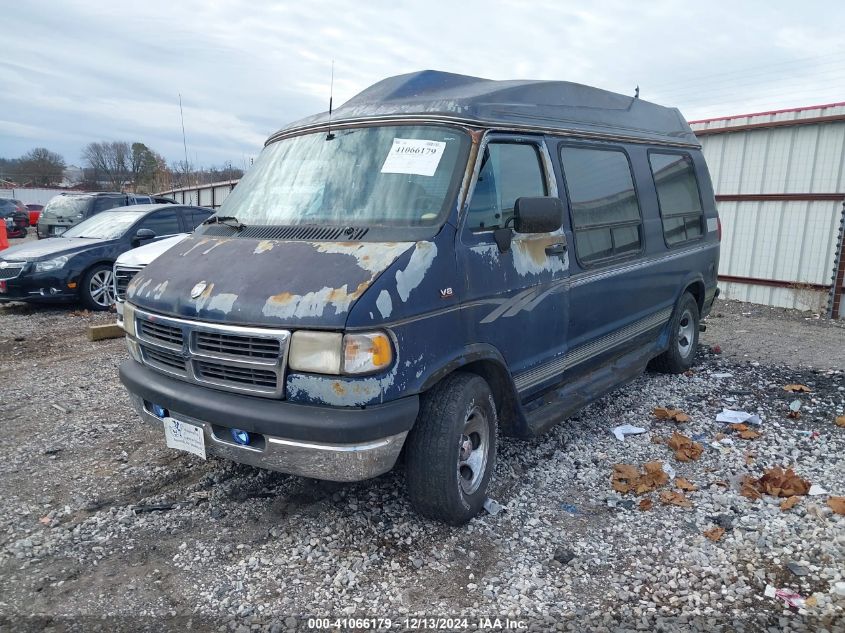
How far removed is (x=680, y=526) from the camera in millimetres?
3408

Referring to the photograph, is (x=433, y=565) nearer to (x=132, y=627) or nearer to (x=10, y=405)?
(x=132, y=627)

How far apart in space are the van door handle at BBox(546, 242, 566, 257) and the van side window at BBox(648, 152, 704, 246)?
75.2 inches

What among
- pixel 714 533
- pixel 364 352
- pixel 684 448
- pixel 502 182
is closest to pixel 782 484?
pixel 684 448

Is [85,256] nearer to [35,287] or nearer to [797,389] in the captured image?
[35,287]

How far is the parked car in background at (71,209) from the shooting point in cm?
1269

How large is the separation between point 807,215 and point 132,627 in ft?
35.1

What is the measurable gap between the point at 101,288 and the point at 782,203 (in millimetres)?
11149

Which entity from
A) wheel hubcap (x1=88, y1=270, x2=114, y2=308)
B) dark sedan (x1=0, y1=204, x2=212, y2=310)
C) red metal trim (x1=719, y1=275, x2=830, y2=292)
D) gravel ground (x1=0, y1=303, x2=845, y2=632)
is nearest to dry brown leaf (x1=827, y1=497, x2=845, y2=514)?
gravel ground (x1=0, y1=303, x2=845, y2=632)

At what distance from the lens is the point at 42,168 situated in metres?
60.3

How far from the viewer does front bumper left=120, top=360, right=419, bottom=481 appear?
278 centimetres

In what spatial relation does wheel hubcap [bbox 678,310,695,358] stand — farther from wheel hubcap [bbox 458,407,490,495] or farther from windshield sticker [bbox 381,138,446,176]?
windshield sticker [bbox 381,138,446,176]

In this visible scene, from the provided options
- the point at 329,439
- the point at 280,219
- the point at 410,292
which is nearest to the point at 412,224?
the point at 410,292

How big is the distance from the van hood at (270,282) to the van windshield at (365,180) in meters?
0.31

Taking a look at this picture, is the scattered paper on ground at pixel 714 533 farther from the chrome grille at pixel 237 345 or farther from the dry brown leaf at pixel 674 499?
the chrome grille at pixel 237 345
